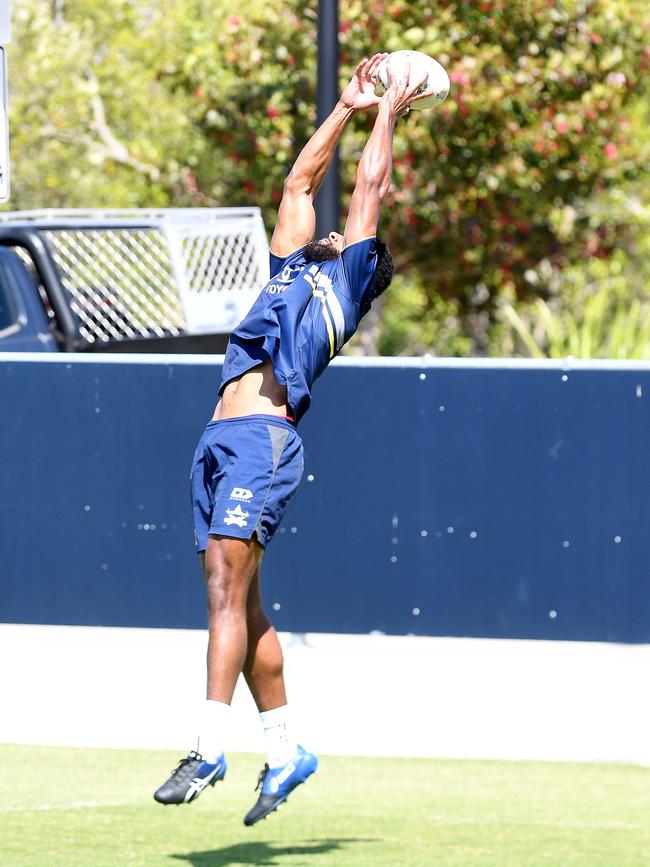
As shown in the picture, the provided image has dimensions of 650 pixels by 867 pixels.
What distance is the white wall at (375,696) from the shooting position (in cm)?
820

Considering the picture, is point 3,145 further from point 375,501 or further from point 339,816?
point 339,816

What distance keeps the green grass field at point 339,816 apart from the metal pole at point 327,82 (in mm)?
3620

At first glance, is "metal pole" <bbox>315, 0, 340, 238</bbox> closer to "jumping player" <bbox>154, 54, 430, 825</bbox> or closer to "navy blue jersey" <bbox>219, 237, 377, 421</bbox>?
"jumping player" <bbox>154, 54, 430, 825</bbox>

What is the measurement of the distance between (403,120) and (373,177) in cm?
1039

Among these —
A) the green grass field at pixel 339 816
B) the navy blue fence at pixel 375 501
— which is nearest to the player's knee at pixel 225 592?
the green grass field at pixel 339 816

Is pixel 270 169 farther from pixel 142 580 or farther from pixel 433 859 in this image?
Answer: pixel 433 859

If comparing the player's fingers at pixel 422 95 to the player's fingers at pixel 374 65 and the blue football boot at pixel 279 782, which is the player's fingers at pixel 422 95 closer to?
the player's fingers at pixel 374 65

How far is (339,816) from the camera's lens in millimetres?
6848

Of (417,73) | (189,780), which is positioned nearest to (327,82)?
(417,73)

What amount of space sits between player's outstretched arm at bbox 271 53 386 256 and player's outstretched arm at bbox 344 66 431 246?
21 cm

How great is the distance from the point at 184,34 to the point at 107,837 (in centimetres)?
1372

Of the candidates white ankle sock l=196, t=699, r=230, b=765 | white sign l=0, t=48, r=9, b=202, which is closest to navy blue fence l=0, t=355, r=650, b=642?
white sign l=0, t=48, r=9, b=202

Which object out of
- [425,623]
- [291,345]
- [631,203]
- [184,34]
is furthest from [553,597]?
[631,203]

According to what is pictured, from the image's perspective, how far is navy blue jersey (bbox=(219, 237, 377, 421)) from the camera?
5.76 metres
